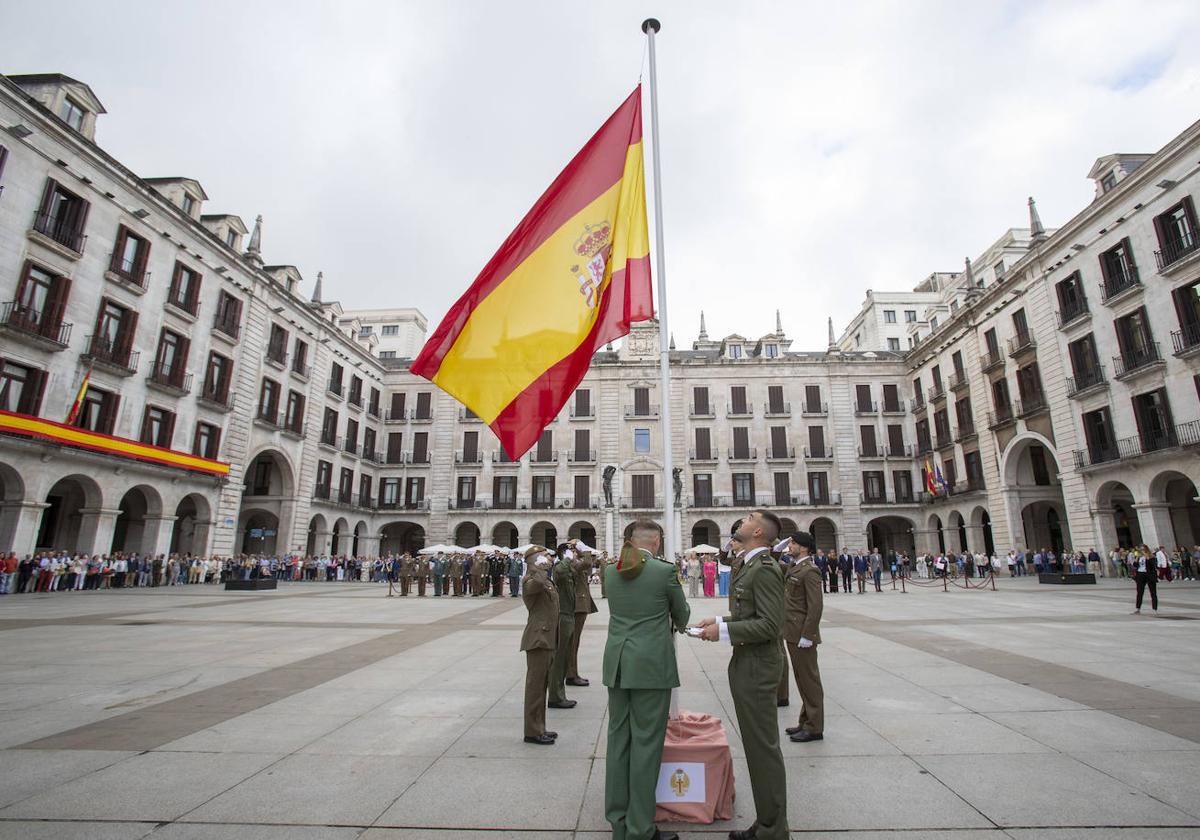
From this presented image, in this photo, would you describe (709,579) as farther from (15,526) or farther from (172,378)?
(172,378)

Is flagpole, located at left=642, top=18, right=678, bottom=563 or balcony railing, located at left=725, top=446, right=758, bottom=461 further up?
balcony railing, located at left=725, top=446, right=758, bottom=461

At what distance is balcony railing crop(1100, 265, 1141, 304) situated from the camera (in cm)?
2283

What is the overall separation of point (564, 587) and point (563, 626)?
1.32 ft

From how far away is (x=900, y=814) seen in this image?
354cm

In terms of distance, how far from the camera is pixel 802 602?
5.73 m

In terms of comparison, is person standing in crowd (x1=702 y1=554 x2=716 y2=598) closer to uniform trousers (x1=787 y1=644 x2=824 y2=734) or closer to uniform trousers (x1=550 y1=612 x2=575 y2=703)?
uniform trousers (x1=550 y1=612 x2=575 y2=703)

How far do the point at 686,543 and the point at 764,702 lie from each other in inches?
1451

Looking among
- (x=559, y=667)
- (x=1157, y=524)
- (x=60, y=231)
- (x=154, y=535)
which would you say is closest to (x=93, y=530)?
(x=154, y=535)

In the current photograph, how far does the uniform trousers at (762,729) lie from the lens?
125 inches

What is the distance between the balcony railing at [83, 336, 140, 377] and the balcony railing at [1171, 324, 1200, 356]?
123 feet

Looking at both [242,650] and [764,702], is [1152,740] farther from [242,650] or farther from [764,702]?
[242,650]

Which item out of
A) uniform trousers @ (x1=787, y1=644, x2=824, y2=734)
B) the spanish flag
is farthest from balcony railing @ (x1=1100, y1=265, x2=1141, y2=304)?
uniform trousers @ (x1=787, y1=644, x2=824, y2=734)

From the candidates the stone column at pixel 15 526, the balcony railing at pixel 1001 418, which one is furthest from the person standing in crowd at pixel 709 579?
the stone column at pixel 15 526

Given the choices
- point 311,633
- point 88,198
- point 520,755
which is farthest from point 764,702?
point 88,198
